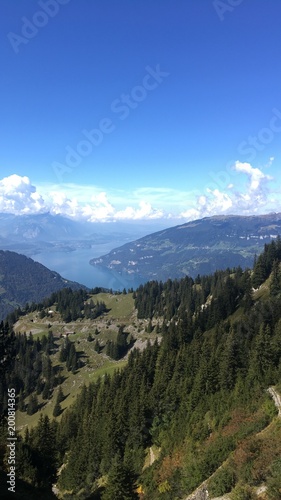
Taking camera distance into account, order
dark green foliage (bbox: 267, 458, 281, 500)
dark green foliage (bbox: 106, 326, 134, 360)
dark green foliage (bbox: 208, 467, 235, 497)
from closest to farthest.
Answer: dark green foliage (bbox: 267, 458, 281, 500), dark green foliage (bbox: 208, 467, 235, 497), dark green foliage (bbox: 106, 326, 134, 360)

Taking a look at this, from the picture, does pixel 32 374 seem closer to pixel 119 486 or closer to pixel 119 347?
pixel 119 347

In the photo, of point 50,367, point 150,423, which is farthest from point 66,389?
point 150,423

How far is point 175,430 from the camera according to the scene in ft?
154

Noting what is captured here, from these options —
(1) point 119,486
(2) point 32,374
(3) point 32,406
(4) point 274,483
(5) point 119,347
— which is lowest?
(3) point 32,406

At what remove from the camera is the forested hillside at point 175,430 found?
91.2 ft

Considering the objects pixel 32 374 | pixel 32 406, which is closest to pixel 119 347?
pixel 32 374

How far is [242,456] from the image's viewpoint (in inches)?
1019

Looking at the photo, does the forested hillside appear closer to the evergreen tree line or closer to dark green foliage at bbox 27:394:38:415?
dark green foliage at bbox 27:394:38:415

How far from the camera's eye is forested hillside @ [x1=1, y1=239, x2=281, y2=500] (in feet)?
91.2

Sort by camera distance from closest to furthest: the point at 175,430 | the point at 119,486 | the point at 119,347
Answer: the point at 119,486 < the point at 175,430 < the point at 119,347

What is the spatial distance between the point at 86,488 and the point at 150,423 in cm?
1405

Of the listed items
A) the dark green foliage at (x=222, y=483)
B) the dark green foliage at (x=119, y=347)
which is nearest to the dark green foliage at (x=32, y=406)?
the dark green foliage at (x=119, y=347)

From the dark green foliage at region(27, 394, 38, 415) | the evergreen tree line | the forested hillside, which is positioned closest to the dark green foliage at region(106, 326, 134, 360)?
the evergreen tree line

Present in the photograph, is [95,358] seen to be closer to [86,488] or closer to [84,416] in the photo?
[84,416]
